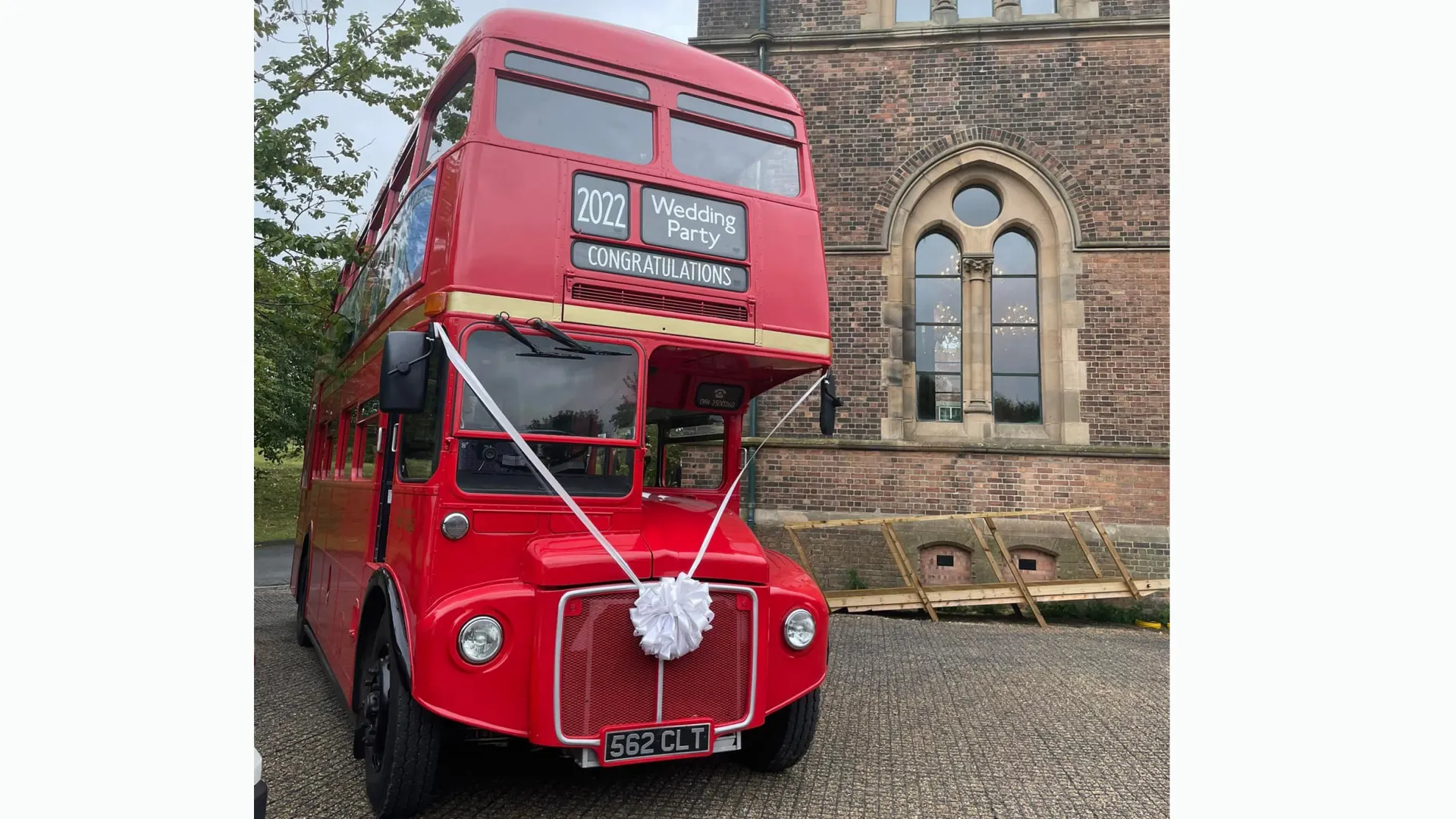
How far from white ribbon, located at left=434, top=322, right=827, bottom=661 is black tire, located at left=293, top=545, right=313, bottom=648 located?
17.1 feet

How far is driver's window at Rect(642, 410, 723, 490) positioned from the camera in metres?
5.16

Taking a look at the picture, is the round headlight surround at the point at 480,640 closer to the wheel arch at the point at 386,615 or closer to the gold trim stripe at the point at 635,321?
the wheel arch at the point at 386,615

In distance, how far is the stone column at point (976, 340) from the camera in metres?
10.5

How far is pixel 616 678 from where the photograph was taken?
3418mm

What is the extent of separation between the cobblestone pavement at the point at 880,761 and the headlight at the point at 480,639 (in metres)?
0.84

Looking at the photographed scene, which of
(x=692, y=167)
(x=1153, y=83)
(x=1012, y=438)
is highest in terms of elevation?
(x=1153, y=83)

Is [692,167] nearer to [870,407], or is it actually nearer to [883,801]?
[883,801]

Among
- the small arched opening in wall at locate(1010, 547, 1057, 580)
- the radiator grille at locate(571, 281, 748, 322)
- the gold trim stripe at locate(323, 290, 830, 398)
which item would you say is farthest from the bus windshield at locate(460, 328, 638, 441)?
the small arched opening in wall at locate(1010, 547, 1057, 580)

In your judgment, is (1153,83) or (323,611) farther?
(1153,83)

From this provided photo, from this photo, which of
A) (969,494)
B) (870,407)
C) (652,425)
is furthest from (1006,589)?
(652,425)

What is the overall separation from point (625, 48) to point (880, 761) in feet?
13.9

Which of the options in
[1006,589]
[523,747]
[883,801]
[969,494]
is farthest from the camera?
[969,494]

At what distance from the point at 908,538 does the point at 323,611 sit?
6923 mm

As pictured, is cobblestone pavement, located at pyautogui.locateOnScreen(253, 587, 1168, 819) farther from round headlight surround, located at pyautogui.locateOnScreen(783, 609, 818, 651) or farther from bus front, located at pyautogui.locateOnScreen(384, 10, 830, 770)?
round headlight surround, located at pyautogui.locateOnScreen(783, 609, 818, 651)
